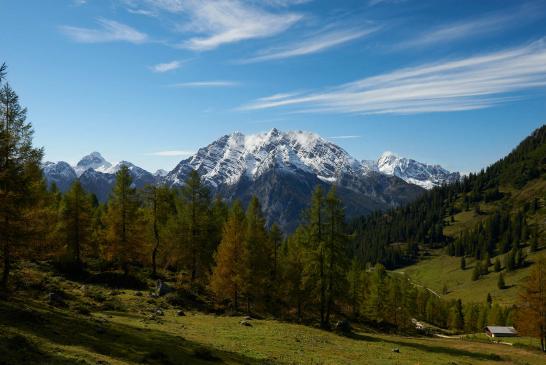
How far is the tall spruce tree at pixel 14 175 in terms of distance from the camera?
1108 inches

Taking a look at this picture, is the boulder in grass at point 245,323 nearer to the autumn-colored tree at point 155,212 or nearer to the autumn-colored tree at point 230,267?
the autumn-colored tree at point 230,267

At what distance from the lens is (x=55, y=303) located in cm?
3070

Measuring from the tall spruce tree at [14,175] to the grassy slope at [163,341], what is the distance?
4499 millimetres

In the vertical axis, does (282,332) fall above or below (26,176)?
below

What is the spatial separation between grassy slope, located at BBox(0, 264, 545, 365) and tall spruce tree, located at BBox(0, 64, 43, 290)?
4.50m

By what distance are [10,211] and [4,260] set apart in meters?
4.93

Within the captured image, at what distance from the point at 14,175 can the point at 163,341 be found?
16364 mm

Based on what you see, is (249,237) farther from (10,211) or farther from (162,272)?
(10,211)

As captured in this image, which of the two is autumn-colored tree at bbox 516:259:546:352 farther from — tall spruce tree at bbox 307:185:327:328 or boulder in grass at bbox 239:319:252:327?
boulder in grass at bbox 239:319:252:327

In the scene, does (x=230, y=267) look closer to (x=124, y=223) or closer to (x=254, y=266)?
(x=254, y=266)

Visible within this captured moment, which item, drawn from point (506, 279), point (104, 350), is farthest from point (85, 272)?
point (506, 279)

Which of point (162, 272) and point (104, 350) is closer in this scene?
point (104, 350)

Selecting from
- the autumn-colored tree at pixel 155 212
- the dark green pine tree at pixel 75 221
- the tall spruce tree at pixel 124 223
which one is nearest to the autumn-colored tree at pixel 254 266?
the tall spruce tree at pixel 124 223

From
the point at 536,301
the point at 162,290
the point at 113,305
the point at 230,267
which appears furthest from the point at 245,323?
the point at 536,301
